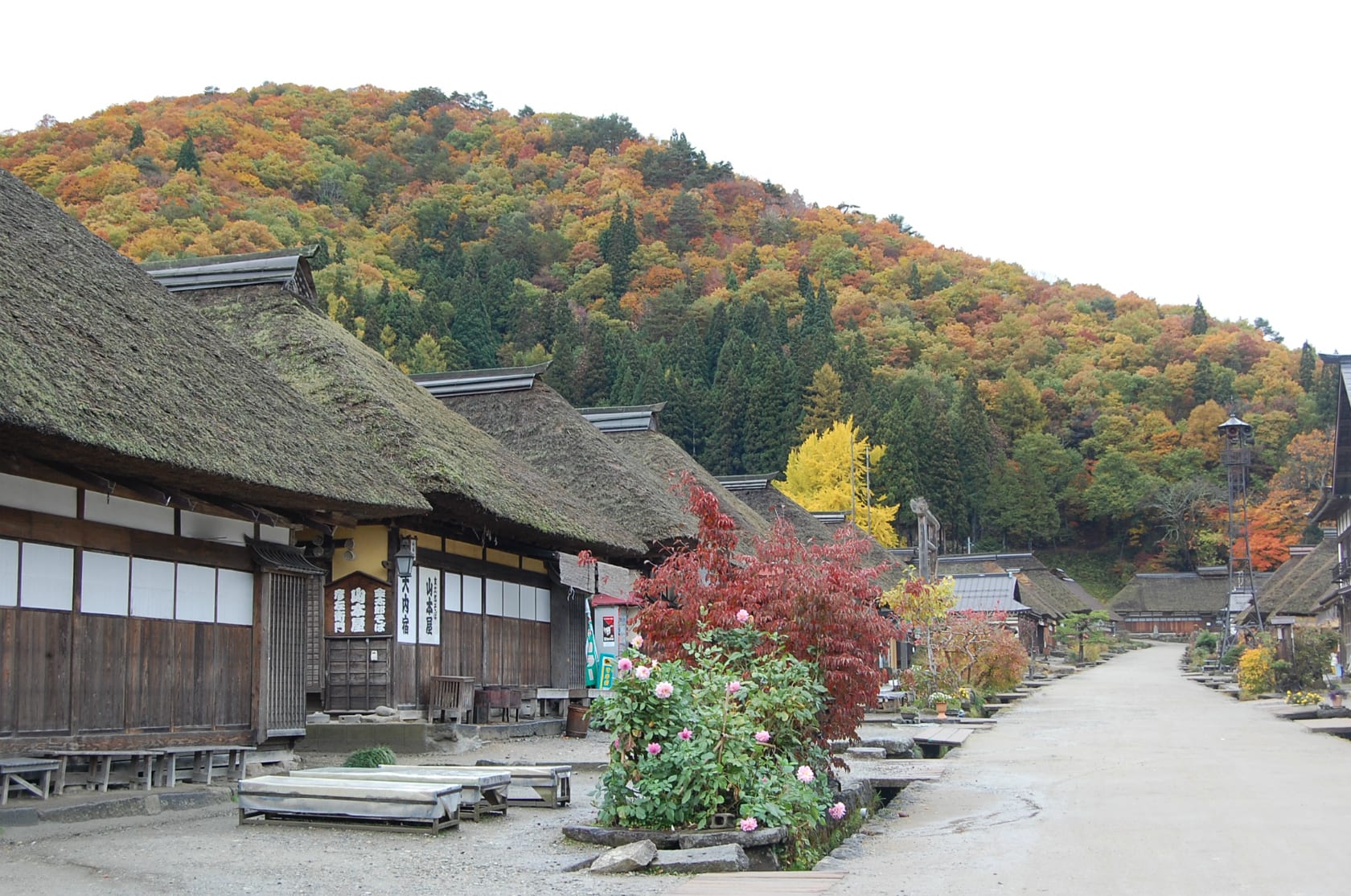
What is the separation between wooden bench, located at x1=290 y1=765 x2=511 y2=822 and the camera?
10406mm

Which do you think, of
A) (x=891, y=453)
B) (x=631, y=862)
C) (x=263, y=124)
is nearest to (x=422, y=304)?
(x=891, y=453)

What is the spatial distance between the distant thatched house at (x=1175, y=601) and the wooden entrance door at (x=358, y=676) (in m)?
70.8

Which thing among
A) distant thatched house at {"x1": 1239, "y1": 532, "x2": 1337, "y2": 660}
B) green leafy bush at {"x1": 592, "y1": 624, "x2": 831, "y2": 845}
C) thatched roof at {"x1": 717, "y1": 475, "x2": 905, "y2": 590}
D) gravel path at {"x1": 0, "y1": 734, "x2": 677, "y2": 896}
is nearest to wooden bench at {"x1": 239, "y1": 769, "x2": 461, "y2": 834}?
gravel path at {"x1": 0, "y1": 734, "x2": 677, "y2": 896}

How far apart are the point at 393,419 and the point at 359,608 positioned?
2.68 m

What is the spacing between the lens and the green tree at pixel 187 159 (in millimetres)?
78625

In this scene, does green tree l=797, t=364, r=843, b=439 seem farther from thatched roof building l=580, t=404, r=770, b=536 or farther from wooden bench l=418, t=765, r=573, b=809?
wooden bench l=418, t=765, r=573, b=809

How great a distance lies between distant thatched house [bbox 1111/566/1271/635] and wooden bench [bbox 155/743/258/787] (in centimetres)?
7451

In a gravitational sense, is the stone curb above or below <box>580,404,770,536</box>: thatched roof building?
below

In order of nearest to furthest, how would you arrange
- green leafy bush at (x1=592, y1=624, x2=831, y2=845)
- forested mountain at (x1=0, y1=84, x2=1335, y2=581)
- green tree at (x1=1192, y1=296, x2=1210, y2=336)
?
green leafy bush at (x1=592, y1=624, x2=831, y2=845), forested mountain at (x1=0, y1=84, x2=1335, y2=581), green tree at (x1=1192, y1=296, x2=1210, y2=336)

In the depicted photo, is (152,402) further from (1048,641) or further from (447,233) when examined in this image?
(447,233)

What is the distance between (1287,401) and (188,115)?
8122cm

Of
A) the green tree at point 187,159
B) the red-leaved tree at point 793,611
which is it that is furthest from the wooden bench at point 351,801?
the green tree at point 187,159

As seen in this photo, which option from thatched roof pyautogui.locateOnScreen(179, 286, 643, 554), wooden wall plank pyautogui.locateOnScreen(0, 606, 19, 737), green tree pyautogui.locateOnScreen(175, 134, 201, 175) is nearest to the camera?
wooden wall plank pyautogui.locateOnScreen(0, 606, 19, 737)

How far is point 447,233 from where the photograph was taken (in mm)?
95750
